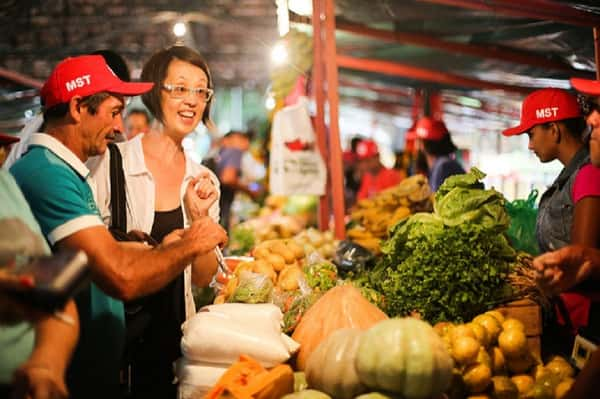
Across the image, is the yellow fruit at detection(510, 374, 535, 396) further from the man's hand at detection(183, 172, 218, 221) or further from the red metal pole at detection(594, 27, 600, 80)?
the red metal pole at detection(594, 27, 600, 80)

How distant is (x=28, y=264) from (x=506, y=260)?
2.72m

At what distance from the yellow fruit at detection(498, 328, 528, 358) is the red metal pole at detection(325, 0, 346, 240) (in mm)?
3525

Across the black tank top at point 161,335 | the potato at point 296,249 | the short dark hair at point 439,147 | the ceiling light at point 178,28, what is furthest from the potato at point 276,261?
the ceiling light at point 178,28

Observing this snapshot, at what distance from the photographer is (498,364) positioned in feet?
11.3

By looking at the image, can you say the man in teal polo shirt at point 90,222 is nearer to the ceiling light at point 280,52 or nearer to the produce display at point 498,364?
the produce display at point 498,364

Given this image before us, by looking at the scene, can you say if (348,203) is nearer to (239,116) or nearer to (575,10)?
(575,10)

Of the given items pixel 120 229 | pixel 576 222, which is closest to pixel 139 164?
pixel 120 229

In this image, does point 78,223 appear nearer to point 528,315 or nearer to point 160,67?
point 160,67

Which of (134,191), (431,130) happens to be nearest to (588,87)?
(134,191)

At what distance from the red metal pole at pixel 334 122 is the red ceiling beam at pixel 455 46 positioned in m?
1.53

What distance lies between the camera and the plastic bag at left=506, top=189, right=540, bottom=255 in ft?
17.0

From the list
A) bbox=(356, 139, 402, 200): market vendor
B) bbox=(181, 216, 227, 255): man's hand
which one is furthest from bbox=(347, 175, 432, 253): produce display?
bbox=(356, 139, 402, 200): market vendor

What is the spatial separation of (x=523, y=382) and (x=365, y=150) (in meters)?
10.3

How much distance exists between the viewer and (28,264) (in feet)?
6.78
